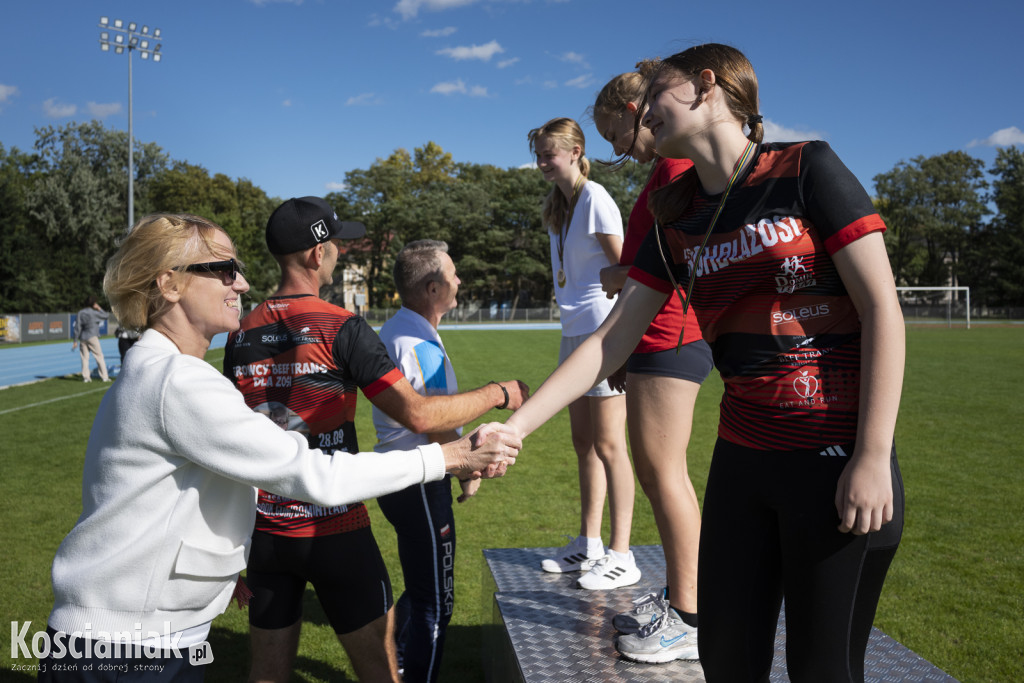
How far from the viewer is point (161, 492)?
1.85 meters

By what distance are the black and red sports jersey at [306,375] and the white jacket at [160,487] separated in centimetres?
75

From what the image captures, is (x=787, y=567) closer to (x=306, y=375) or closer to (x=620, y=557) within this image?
(x=306, y=375)

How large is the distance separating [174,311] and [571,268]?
2.30 meters

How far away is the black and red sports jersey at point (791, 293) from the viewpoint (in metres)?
1.78

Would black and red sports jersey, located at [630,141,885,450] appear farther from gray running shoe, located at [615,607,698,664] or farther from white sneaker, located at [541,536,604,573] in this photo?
white sneaker, located at [541,536,604,573]

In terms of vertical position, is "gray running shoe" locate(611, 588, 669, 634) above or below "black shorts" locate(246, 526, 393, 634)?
below

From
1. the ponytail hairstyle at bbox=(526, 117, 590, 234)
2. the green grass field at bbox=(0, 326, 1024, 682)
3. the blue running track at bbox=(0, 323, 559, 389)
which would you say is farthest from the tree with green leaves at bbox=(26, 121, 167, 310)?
the ponytail hairstyle at bbox=(526, 117, 590, 234)

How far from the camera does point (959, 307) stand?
55.1 metres

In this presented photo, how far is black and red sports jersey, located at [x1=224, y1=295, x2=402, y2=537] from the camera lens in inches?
106

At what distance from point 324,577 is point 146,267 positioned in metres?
1.30

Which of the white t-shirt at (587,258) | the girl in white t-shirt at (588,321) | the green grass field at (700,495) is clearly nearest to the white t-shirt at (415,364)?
the white t-shirt at (587,258)

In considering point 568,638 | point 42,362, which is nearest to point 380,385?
point 568,638

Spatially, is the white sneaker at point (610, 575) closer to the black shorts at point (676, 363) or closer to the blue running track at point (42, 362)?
the black shorts at point (676, 363)

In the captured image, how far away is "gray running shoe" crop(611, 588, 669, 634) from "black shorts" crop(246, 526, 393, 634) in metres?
1.05
